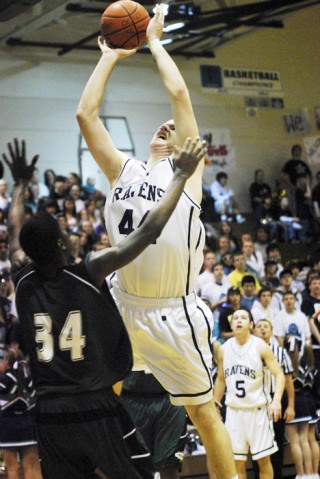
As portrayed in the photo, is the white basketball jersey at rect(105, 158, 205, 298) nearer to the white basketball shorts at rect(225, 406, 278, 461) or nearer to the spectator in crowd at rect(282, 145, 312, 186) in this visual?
the white basketball shorts at rect(225, 406, 278, 461)

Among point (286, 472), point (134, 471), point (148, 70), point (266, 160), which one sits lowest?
point (286, 472)

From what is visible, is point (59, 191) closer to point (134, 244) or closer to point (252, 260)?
point (252, 260)

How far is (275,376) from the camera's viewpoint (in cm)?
997

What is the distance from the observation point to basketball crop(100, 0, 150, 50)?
546 cm

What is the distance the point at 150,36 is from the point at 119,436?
2.46 metres

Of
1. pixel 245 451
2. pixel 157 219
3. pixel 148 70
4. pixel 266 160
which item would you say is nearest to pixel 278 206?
pixel 266 160

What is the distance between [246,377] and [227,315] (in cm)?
159

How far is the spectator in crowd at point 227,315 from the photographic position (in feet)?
37.5

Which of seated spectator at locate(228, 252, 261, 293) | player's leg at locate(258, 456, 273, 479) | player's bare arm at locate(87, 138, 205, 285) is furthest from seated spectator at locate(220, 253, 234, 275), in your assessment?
player's bare arm at locate(87, 138, 205, 285)

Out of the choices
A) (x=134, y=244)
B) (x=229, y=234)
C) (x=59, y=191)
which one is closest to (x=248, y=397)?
(x=134, y=244)

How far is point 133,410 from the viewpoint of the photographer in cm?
635

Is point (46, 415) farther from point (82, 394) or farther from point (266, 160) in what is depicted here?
point (266, 160)

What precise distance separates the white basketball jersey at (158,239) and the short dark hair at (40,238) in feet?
3.31

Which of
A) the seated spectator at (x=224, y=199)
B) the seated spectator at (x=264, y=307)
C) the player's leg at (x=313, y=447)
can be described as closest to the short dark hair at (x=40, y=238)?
the player's leg at (x=313, y=447)
